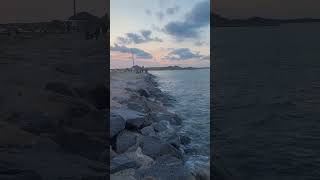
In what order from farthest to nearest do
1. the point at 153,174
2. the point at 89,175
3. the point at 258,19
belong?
the point at 153,174, the point at 89,175, the point at 258,19

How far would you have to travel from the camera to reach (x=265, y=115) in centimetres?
293

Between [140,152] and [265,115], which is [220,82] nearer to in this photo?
[265,115]

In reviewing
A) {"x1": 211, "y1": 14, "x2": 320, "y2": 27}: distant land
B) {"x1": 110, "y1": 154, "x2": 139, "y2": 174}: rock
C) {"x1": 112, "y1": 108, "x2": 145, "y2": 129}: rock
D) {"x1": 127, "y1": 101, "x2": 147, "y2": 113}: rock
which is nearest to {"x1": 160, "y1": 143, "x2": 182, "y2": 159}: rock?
{"x1": 110, "y1": 154, "x2": 139, "y2": 174}: rock

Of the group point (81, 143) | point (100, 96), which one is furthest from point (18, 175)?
point (100, 96)

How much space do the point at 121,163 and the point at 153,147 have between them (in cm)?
38

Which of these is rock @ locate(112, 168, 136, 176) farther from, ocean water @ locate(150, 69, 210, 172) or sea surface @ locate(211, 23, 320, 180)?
sea surface @ locate(211, 23, 320, 180)

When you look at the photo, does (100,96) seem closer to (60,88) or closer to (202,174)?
(60,88)

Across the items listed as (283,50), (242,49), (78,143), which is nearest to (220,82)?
(242,49)

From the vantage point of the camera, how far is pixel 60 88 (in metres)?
3.15

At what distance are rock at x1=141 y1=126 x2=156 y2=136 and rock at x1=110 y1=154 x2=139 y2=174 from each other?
340mm

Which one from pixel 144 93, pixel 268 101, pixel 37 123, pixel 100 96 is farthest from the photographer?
pixel 144 93

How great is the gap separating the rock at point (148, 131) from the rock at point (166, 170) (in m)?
0.27

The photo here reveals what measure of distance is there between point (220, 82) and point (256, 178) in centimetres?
69

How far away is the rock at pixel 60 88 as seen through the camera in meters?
3.14
